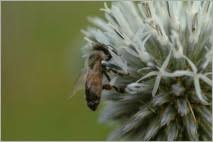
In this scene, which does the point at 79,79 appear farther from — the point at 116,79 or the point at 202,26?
the point at 202,26

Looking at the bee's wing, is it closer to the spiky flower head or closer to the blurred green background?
the spiky flower head

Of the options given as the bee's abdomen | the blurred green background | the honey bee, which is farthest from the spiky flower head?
the blurred green background

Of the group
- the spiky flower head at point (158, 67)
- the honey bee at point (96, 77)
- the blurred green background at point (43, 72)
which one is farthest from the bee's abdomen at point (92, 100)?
the blurred green background at point (43, 72)

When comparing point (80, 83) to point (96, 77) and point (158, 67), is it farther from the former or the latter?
point (158, 67)

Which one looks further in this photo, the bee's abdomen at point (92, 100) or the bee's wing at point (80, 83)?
the bee's wing at point (80, 83)

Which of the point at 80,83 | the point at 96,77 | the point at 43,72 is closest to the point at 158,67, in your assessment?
the point at 96,77

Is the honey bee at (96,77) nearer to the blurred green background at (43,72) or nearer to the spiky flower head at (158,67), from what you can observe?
the spiky flower head at (158,67)
